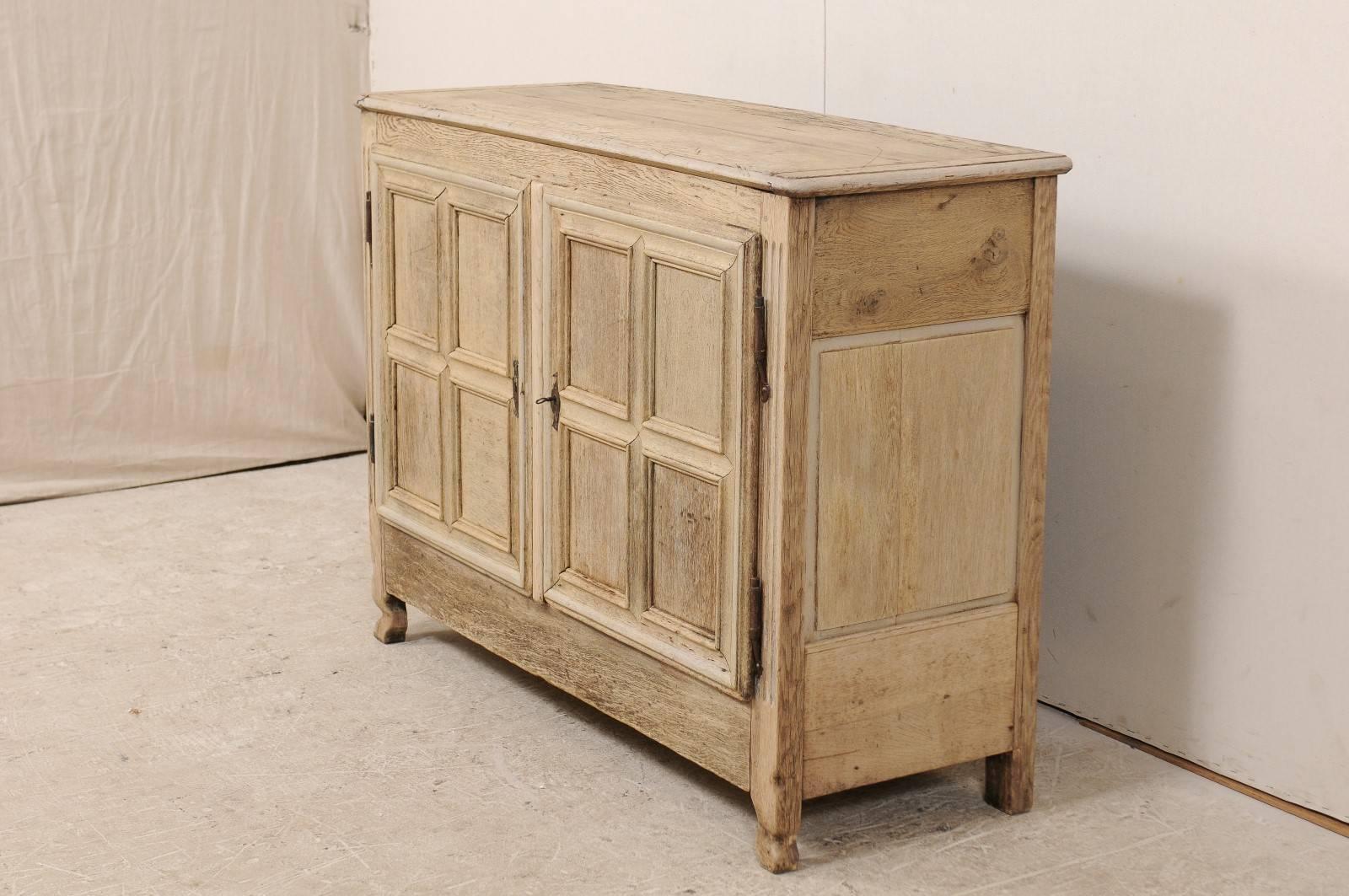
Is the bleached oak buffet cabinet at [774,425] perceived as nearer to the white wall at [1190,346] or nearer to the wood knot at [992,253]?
the wood knot at [992,253]

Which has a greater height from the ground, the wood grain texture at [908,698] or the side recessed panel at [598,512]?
the side recessed panel at [598,512]

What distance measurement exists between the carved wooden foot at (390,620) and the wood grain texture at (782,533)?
1.20 metres

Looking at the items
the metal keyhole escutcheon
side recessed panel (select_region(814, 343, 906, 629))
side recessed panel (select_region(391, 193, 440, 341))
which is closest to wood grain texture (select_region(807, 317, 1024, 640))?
side recessed panel (select_region(814, 343, 906, 629))

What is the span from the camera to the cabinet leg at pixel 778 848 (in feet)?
8.50

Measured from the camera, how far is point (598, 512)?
2.86 meters

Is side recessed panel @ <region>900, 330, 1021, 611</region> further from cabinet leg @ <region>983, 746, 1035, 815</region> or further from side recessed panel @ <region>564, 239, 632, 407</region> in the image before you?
side recessed panel @ <region>564, 239, 632, 407</region>

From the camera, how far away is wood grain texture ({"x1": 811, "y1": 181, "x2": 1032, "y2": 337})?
2.43 m

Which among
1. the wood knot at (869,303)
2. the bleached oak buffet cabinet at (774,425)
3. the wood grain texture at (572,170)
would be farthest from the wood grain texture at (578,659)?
the wood grain texture at (572,170)

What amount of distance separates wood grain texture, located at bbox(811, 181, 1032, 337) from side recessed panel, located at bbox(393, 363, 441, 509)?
1097 mm

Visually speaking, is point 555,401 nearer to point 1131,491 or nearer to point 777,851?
point 777,851

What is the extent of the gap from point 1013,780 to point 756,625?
0.57 m

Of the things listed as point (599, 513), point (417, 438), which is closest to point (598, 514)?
point (599, 513)

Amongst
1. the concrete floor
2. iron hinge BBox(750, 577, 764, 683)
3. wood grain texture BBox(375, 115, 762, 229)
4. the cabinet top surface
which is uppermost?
the cabinet top surface

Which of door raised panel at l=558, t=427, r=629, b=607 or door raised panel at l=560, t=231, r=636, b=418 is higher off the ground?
door raised panel at l=560, t=231, r=636, b=418
